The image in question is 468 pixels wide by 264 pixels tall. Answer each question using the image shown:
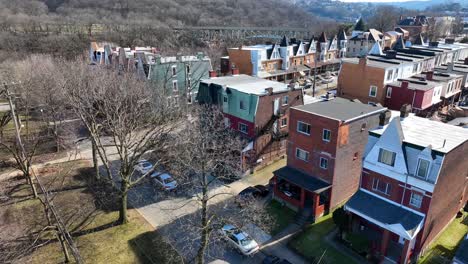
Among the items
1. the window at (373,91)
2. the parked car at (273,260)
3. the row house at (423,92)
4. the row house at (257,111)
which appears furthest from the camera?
the window at (373,91)

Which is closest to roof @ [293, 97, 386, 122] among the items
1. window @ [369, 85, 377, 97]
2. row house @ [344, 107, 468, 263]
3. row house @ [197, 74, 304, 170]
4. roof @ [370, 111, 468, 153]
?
roof @ [370, 111, 468, 153]

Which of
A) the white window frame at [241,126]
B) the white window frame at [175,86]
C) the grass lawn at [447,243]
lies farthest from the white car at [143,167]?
the grass lawn at [447,243]

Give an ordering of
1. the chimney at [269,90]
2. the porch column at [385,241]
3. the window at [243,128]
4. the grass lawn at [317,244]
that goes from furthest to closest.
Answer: the window at [243,128]
the chimney at [269,90]
the grass lawn at [317,244]
the porch column at [385,241]

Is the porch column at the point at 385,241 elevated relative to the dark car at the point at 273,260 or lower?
elevated

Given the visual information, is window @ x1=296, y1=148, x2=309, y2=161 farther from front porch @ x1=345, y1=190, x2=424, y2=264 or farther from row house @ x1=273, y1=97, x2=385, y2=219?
front porch @ x1=345, y1=190, x2=424, y2=264

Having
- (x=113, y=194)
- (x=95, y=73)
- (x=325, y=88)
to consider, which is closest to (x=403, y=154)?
(x=113, y=194)

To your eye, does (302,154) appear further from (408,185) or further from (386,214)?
(408,185)

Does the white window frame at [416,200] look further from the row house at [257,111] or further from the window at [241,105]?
the window at [241,105]
